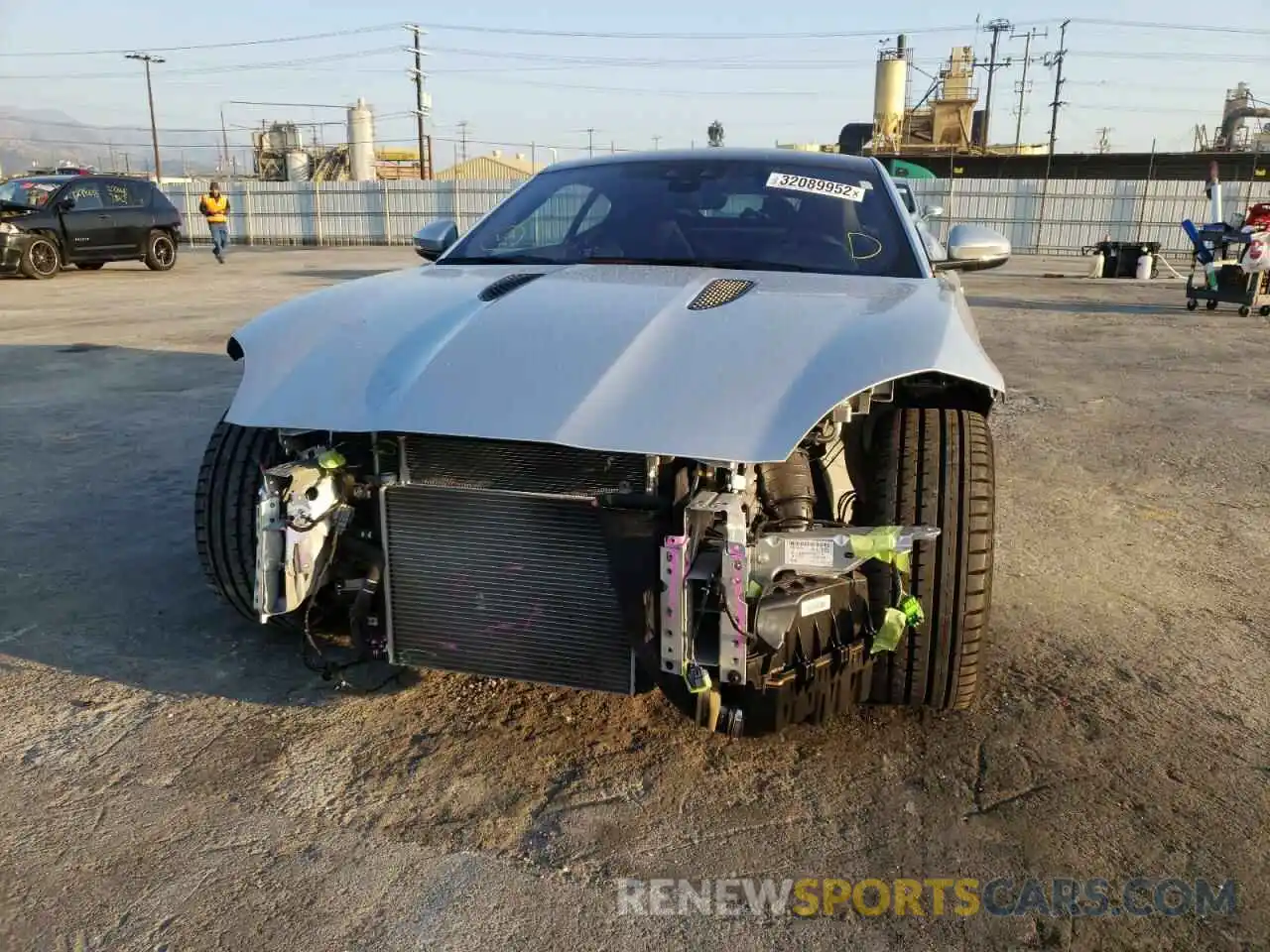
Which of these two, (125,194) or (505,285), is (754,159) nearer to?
(505,285)

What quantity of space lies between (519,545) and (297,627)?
0.88 m

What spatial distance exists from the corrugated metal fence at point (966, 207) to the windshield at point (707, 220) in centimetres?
2240

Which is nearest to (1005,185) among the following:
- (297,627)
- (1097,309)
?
(1097,309)

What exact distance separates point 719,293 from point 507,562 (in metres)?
0.90

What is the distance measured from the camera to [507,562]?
210cm

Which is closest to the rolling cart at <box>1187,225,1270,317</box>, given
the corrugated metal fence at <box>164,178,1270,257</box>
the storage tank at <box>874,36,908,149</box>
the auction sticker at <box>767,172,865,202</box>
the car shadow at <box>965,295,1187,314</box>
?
the car shadow at <box>965,295,1187,314</box>

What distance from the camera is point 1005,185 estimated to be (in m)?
24.6

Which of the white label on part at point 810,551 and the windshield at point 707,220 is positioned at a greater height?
the windshield at point 707,220

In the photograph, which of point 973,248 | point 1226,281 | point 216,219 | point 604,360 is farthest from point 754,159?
point 216,219

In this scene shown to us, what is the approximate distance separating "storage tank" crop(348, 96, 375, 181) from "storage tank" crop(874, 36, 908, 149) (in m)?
23.1

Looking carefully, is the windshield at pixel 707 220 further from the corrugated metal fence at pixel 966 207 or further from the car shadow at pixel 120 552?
the corrugated metal fence at pixel 966 207

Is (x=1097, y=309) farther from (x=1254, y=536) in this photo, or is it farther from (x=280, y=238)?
(x=280, y=238)

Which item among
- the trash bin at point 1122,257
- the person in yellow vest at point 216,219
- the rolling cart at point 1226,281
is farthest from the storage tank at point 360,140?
the rolling cart at point 1226,281

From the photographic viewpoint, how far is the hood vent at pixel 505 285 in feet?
8.13
